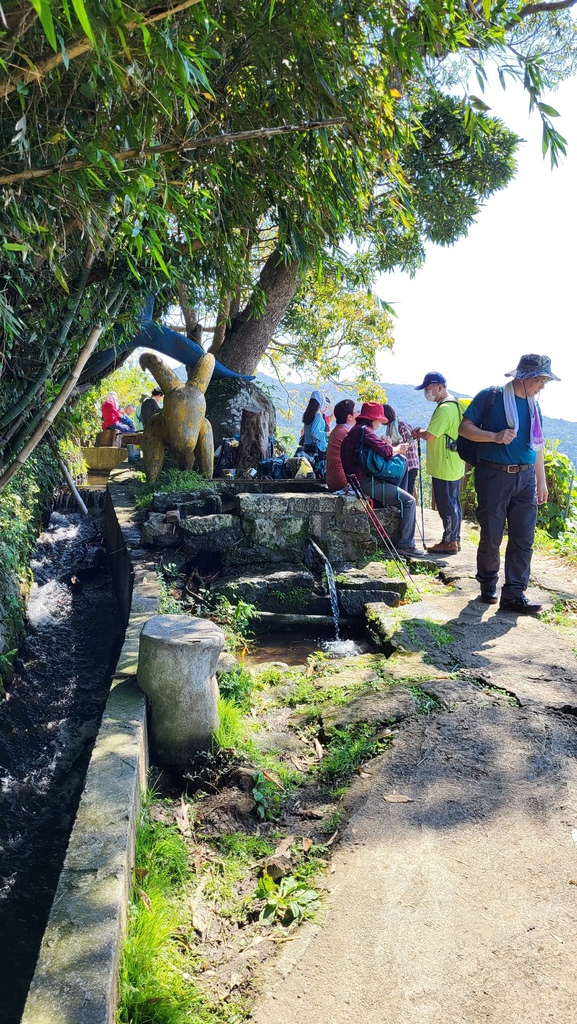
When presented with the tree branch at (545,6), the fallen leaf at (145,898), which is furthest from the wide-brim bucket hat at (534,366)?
the tree branch at (545,6)

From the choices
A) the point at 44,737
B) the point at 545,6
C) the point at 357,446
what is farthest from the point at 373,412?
the point at 545,6

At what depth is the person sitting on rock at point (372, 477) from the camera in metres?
7.80

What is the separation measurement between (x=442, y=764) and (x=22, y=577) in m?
5.47

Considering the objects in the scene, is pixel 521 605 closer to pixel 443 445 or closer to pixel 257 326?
pixel 443 445

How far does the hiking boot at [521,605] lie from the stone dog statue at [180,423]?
4.66 meters

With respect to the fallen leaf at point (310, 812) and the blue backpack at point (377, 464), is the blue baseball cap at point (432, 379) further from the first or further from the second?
the fallen leaf at point (310, 812)

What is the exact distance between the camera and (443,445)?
26.1 feet

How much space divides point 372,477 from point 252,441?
2.92 meters

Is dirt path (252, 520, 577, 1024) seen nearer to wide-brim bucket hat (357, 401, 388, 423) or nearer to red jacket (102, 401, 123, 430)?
wide-brim bucket hat (357, 401, 388, 423)

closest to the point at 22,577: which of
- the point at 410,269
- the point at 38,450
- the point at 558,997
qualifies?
the point at 38,450

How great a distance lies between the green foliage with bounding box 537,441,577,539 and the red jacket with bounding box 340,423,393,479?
Answer: 359cm

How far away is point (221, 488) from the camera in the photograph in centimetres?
864

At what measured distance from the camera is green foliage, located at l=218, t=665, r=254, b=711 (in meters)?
4.54

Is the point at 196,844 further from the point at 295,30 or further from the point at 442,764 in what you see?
the point at 295,30
